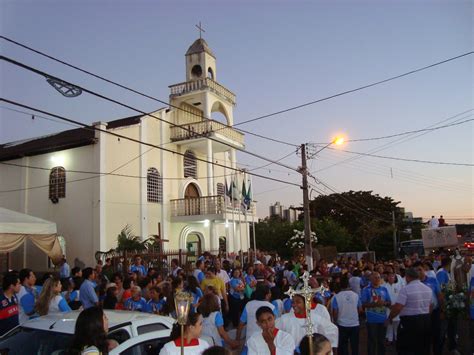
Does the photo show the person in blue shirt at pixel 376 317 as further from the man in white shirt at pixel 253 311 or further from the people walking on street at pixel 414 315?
the man in white shirt at pixel 253 311

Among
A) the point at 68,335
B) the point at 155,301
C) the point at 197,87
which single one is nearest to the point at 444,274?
the point at 155,301

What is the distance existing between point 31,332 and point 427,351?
225 inches

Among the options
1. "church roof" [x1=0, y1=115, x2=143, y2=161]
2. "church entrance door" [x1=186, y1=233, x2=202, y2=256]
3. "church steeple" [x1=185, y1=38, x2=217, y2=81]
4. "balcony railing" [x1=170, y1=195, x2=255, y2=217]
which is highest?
"church steeple" [x1=185, y1=38, x2=217, y2=81]

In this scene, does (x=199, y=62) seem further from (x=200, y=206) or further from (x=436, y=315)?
(x=436, y=315)

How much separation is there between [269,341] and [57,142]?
19298 millimetres

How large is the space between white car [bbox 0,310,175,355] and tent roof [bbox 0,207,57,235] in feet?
31.9

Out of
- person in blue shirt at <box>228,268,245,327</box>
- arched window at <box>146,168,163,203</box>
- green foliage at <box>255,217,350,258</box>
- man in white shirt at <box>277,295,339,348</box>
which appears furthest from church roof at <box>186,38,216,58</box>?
man in white shirt at <box>277,295,339,348</box>

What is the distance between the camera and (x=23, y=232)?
1464cm

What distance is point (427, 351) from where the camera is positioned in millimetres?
7281

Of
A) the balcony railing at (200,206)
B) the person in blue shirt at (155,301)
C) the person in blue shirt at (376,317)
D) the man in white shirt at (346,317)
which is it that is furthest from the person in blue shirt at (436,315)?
the balcony railing at (200,206)

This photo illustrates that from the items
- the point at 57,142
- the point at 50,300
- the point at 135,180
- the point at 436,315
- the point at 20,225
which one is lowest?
the point at 436,315

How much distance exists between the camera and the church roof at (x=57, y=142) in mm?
20844

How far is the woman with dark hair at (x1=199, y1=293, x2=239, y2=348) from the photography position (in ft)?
20.4

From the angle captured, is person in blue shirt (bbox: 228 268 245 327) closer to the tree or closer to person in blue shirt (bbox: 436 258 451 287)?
person in blue shirt (bbox: 436 258 451 287)
